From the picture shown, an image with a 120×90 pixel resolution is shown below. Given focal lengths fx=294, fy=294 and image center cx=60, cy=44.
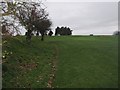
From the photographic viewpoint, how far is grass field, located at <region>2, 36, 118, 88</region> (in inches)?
1243

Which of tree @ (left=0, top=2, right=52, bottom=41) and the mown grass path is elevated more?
tree @ (left=0, top=2, right=52, bottom=41)

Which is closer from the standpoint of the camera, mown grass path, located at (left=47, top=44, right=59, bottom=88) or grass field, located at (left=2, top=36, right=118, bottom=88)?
mown grass path, located at (left=47, top=44, right=59, bottom=88)

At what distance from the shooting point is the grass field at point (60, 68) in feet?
104

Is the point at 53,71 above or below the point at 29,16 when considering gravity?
below

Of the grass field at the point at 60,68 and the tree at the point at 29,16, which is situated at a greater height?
the tree at the point at 29,16

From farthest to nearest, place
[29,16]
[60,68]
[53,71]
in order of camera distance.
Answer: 1. [29,16]
2. [60,68]
3. [53,71]

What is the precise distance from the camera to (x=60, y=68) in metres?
38.1

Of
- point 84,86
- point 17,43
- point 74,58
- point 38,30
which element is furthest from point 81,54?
point 38,30

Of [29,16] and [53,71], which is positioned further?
[29,16]

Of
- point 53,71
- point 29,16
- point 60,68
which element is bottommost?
point 53,71

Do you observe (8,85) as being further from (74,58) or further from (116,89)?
(74,58)

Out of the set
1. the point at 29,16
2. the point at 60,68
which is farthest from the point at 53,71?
the point at 29,16

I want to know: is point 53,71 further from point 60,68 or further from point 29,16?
point 29,16

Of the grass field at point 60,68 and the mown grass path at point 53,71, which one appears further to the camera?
the grass field at point 60,68
